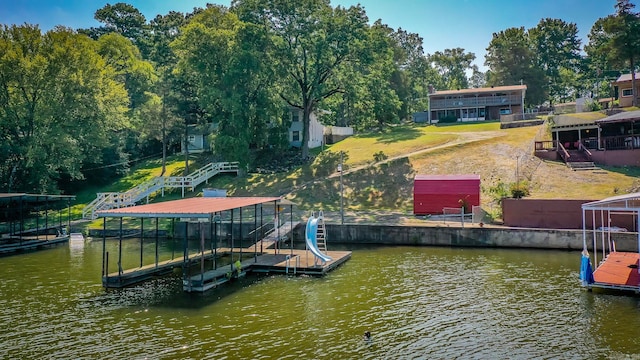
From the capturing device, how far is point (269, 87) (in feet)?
173

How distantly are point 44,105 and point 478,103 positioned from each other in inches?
2443

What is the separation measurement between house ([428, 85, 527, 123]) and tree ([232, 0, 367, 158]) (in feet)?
106

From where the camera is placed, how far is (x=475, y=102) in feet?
257

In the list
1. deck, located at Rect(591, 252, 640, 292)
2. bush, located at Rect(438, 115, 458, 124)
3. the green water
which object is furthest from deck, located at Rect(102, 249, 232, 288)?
bush, located at Rect(438, 115, 458, 124)

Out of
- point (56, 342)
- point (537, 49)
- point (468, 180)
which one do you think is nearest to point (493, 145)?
point (468, 180)

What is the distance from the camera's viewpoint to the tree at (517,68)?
84375mm

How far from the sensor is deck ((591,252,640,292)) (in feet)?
65.1

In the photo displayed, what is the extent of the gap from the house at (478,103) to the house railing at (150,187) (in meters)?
41.8

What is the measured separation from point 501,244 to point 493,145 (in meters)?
21.3

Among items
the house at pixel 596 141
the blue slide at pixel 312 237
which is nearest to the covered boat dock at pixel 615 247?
the blue slide at pixel 312 237

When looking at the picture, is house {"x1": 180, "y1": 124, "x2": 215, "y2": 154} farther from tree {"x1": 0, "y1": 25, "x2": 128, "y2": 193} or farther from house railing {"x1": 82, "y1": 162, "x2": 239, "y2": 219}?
tree {"x1": 0, "y1": 25, "x2": 128, "y2": 193}

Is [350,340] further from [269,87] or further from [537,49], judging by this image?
[537,49]

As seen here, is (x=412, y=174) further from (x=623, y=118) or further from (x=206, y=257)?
(x=206, y=257)

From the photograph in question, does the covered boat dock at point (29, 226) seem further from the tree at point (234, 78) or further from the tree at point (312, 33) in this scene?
the tree at point (312, 33)
